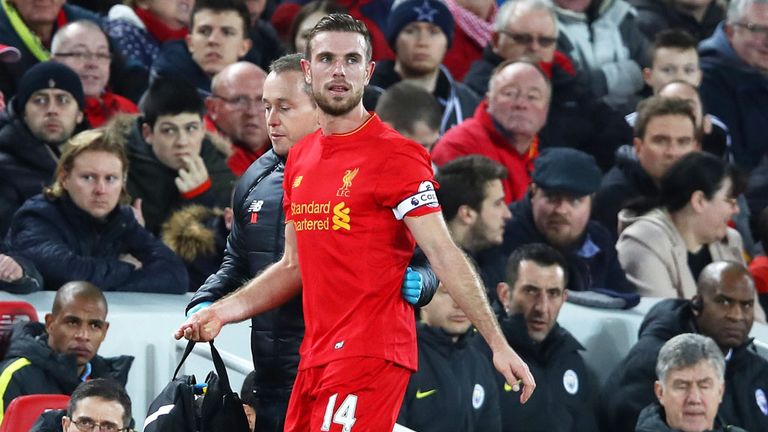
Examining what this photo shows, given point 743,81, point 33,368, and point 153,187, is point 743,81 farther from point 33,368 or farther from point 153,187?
point 33,368

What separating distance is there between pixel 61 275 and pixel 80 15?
8.76 feet

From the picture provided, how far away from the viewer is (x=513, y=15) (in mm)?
10664

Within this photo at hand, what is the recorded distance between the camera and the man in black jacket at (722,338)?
8.03 m

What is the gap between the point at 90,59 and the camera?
30.2 feet

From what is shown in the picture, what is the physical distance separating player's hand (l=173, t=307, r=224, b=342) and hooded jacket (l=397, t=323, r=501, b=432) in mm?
2418

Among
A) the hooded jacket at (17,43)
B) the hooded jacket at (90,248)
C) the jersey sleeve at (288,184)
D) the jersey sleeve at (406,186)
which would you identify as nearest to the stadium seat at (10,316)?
the hooded jacket at (90,248)

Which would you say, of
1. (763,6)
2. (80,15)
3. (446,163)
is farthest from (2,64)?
(763,6)

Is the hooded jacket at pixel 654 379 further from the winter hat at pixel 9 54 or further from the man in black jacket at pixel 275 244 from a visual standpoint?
the winter hat at pixel 9 54

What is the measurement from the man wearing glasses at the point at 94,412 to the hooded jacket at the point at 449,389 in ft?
4.79

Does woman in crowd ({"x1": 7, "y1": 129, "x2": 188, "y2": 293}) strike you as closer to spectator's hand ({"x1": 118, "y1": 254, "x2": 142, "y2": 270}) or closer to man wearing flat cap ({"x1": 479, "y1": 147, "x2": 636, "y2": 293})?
spectator's hand ({"x1": 118, "y1": 254, "x2": 142, "y2": 270})

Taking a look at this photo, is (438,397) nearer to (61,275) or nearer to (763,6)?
(61,275)

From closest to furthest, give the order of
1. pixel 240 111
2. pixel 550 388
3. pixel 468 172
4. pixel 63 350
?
pixel 63 350
pixel 550 388
pixel 468 172
pixel 240 111

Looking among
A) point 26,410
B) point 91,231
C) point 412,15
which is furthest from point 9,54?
point 26,410

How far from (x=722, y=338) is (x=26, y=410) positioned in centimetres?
351
